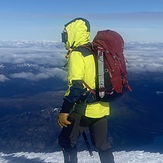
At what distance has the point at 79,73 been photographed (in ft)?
16.5

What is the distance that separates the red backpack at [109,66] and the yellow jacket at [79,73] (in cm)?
12

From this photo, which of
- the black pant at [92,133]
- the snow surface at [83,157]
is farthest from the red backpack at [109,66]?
the snow surface at [83,157]

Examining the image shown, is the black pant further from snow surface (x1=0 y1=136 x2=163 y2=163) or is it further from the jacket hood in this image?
snow surface (x1=0 y1=136 x2=163 y2=163)

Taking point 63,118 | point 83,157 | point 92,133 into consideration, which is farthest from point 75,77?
point 83,157

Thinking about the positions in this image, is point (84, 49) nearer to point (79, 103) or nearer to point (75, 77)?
point (75, 77)

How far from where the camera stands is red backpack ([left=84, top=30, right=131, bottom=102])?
516 centimetres

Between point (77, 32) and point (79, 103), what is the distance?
108 cm

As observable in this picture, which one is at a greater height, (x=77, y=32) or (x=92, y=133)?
(x=77, y=32)

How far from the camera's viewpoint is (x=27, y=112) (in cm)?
19525

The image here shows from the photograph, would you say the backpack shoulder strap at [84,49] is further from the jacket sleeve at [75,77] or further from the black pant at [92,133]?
the black pant at [92,133]

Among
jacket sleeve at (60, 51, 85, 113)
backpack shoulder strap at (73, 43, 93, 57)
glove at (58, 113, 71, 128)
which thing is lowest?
glove at (58, 113, 71, 128)

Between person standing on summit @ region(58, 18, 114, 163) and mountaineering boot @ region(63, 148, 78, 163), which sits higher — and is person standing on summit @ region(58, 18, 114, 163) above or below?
above

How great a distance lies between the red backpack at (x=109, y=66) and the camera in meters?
5.16

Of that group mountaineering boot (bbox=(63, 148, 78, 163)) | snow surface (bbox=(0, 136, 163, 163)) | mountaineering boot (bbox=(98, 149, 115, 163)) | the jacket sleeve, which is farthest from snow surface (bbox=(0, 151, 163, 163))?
the jacket sleeve
